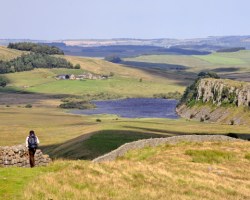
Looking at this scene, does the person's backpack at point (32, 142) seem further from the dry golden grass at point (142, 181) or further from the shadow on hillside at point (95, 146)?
the shadow on hillside at point (95, 146)

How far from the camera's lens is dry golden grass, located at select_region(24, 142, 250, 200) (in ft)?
98.7

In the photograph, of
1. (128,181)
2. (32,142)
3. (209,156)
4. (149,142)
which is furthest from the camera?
(149,142)

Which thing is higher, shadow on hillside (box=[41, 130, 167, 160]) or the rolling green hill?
the rolling green hill

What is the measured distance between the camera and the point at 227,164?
4916cm

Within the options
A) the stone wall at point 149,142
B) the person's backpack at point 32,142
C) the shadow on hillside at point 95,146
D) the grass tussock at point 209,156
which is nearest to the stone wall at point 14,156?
the person's backpack at point 32,142

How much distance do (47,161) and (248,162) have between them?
21.0m

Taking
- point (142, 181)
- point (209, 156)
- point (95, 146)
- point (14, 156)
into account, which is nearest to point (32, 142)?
point (14, 156)

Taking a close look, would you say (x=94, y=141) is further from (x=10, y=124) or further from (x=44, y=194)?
(x=10, y=124)

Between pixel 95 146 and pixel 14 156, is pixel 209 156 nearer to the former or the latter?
pixel 14 156

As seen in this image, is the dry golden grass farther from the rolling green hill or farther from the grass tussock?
the grass tussock

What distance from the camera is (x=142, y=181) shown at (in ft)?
114

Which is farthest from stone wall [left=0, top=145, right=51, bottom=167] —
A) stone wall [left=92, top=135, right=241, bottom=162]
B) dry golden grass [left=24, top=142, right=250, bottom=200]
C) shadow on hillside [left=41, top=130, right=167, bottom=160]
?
shadow on hillside [left=41, top=130, right=167, bottom=160]

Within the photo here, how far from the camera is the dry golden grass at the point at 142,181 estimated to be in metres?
30.1

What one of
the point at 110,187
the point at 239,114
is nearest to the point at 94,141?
the point at 110,187
